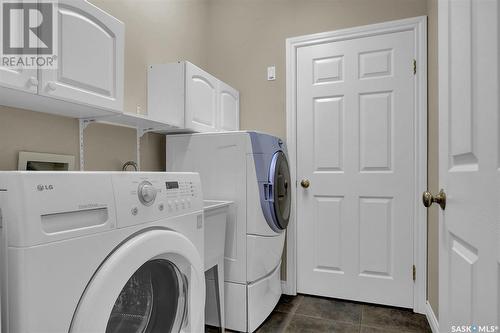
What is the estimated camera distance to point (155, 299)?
1.14 m

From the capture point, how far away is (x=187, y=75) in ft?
6.44

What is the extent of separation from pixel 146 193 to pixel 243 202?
98cm

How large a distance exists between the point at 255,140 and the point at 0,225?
1406mm

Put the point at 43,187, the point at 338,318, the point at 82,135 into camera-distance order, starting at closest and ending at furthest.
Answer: the point at 43,187 < the point at 82,135 < the point at 338,318

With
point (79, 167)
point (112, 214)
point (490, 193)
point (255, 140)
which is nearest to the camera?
point (490, 193)

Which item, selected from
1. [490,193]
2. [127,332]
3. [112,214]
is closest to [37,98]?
[112,214]

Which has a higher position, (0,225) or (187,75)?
Answer: (187,75)

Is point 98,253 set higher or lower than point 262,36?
lower

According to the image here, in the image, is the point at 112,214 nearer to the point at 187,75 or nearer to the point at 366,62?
the point at 187,75

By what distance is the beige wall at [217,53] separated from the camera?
58.1 inches

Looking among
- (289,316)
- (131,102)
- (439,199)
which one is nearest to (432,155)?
(439,199)

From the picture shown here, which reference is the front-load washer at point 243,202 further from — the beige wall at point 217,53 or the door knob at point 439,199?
the door knob at point 439,199

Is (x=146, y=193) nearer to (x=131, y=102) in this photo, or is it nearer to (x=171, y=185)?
(x=171, y=185)

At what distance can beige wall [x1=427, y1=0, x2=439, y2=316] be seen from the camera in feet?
6.33
